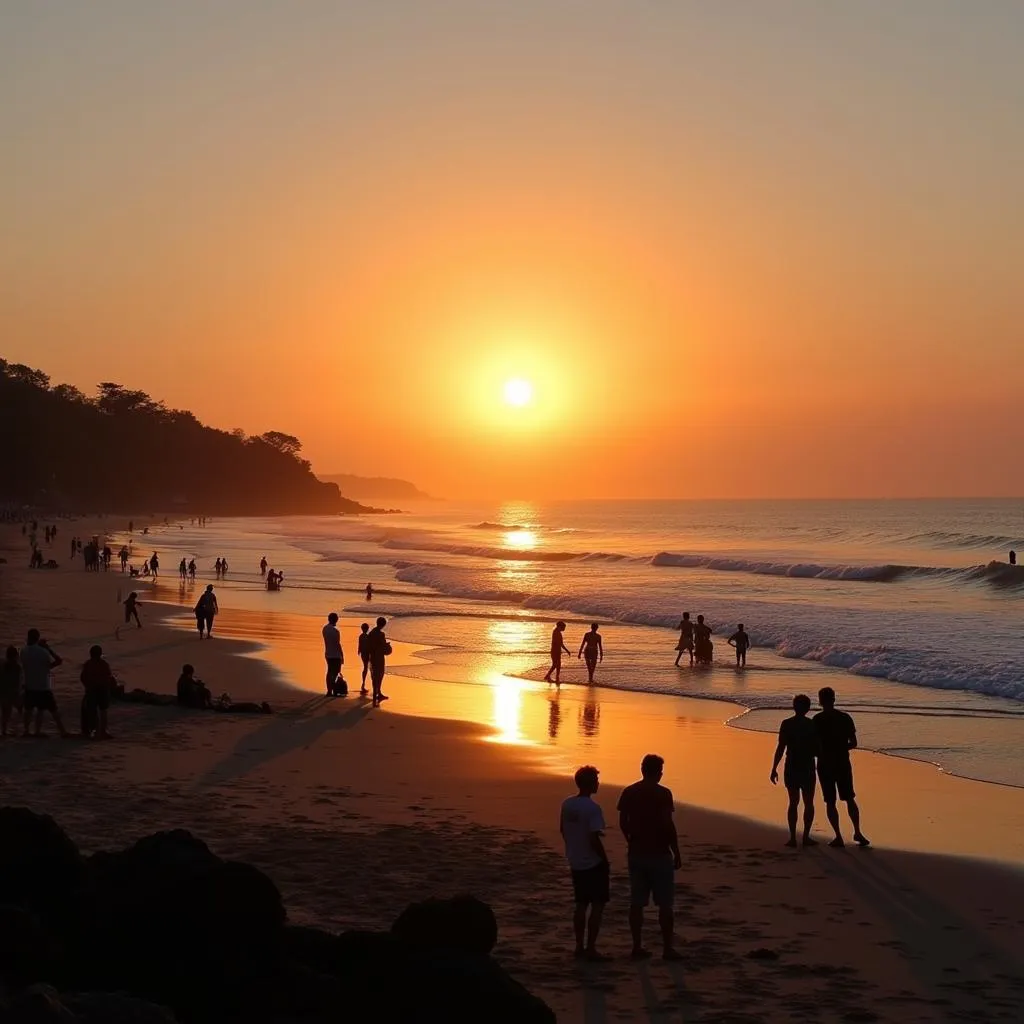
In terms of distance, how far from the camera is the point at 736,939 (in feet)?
31.1

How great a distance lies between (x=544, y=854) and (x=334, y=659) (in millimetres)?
11090

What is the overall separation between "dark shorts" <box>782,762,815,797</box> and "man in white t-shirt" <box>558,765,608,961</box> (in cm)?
437

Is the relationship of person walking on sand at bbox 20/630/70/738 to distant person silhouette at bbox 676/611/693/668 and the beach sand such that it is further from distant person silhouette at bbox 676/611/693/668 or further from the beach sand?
distant person silhouette at bbox 676/611/693/668

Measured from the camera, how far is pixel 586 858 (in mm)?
8977

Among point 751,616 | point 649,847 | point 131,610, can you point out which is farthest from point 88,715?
point 751,616

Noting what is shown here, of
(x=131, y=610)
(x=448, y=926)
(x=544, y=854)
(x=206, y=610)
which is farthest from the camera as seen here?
(x=131, y=610)

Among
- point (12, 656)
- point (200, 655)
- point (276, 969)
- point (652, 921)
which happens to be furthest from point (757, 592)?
point (276, 969)

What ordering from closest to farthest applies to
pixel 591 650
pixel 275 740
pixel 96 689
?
pixel 96 689 < pixel 275 740 < pixel 591 650

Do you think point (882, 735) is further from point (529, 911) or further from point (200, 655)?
point (200, 655)

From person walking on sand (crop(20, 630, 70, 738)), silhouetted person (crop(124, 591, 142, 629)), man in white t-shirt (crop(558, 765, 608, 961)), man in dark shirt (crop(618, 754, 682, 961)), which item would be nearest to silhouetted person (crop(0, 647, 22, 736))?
person walking on sand (crop(20, 630, 70, 738))

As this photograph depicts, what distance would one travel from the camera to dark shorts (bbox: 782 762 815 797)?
41.9ft

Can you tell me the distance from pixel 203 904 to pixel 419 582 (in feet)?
183

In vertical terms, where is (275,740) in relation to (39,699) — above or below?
below

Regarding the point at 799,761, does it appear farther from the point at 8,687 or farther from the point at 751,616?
the point at 751,616
